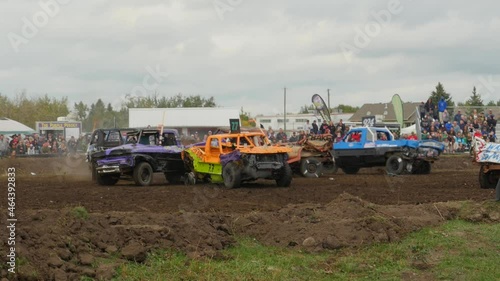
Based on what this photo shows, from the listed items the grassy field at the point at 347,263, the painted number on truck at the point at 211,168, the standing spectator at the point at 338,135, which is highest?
the standing spectator at the point at 338,135

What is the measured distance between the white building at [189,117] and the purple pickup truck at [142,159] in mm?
25112

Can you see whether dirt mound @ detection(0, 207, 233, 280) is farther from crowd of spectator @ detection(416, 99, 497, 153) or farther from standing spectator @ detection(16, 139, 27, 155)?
standing spectator @ detection(16, 139, 27, 155)

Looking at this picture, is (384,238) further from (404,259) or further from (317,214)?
(317,214)

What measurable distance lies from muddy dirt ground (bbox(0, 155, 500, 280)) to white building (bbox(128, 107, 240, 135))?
2938 centimetres

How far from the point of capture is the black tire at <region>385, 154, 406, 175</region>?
2488 cm

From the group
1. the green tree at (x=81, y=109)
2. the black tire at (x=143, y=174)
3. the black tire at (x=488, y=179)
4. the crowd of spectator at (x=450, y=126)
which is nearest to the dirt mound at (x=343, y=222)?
the black tire at (x=488, y=179)

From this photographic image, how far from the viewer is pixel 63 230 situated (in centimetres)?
912

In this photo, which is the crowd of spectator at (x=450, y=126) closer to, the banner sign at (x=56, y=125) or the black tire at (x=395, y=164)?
the black tire at (x=395, y=164)

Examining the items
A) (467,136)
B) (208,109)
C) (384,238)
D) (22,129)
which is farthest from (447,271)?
(22,129)

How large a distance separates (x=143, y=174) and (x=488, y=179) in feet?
32.5

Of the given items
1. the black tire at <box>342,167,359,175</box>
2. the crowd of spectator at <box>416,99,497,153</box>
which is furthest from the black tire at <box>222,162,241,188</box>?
the crowd of spectator at <box>416,99,497,153</box>

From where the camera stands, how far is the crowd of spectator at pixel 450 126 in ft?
108

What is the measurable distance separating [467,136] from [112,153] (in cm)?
2059

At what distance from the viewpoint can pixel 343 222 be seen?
1070 cm
